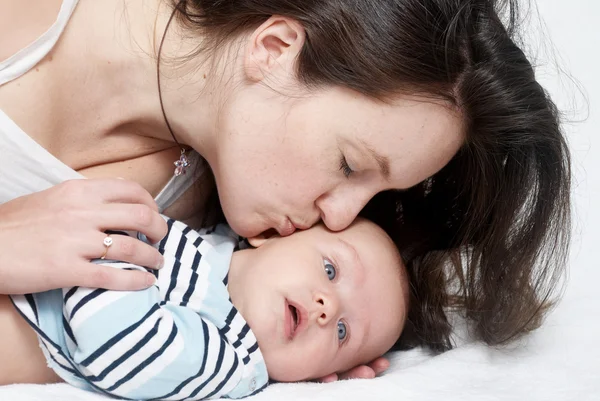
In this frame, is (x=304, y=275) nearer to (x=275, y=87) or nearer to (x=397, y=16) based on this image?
(x=275, y=87)

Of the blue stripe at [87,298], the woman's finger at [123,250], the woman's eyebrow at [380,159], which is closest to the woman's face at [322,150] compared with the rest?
the woman's eyebrow at [380,159]

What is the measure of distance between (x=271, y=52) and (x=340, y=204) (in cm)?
28

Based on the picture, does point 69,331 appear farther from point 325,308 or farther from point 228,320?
point 325,308

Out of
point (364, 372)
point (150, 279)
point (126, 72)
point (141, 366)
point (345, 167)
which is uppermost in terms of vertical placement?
point (126, 72)

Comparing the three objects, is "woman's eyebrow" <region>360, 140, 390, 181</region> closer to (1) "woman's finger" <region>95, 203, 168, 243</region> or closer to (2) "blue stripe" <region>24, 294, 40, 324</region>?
(1) "woman's finger" <region>95, 203, 168, 243</region>

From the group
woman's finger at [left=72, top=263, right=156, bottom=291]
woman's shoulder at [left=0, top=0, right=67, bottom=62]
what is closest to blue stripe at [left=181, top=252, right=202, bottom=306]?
woman's finger at [left=72, top=263, right=156, bottom=291]

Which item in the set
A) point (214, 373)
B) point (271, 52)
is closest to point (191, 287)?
point (214, 373)

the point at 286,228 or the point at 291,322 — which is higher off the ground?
the point at 286,228

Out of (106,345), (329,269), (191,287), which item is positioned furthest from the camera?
(329,269)

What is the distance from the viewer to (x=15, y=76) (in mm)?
1435

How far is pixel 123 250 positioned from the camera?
1266mm

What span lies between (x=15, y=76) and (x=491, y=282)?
35.7 inches

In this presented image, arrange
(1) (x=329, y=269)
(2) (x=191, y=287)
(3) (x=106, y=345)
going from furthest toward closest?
(1) (x=329, y=269), (2) (x=191, y=287), (3) (x=106, y=345)

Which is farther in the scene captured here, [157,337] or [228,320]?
[228,320]
